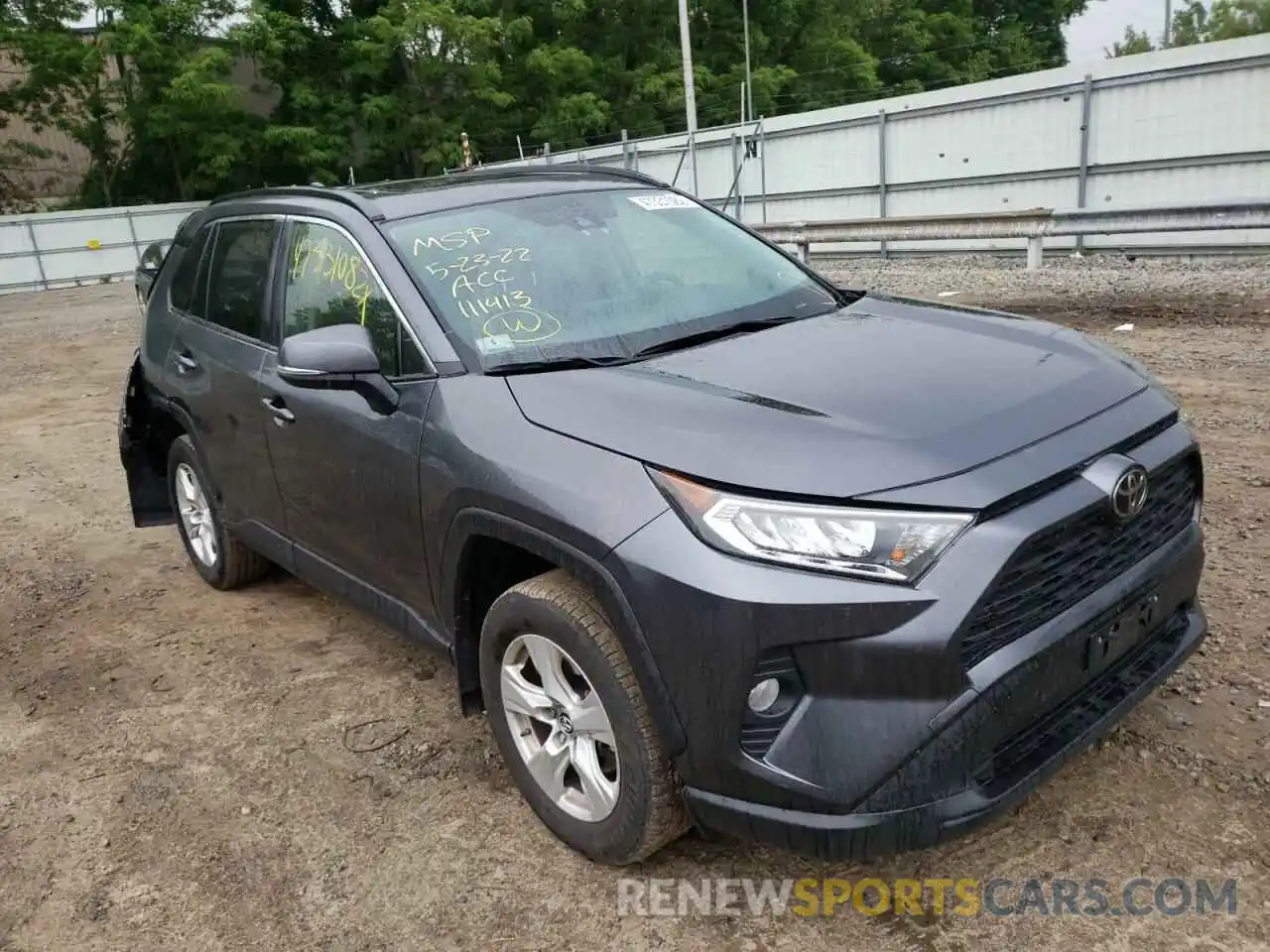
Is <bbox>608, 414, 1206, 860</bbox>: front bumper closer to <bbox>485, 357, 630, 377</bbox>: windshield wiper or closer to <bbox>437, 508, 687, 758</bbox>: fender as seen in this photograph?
<bbox>437, 508, 687, 758</bbox>: fender

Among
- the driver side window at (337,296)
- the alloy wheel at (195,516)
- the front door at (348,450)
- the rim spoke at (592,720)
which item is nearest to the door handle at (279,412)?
the front door at (348,450)

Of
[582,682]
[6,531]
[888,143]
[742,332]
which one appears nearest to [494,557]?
[582,682]

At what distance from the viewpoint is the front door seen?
297 cm

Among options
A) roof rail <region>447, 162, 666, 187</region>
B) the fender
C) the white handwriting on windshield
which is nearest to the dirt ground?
the fender

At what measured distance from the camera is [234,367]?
3.91 m

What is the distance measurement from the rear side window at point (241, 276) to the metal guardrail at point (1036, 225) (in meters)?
6.78

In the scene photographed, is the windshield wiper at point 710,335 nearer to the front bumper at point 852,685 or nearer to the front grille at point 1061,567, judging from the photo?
the front bumper at point 852,685

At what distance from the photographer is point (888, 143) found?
55.3 ft

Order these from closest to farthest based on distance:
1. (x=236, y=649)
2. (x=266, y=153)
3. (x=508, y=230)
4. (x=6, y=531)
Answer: (x=508, y=230)
(x=236, y=649)
(x=6, y=531)
(x=266, y=153)

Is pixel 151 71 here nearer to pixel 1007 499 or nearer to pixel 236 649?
pixel 236 649

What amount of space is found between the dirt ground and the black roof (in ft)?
5.59

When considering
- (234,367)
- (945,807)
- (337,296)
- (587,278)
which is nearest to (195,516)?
(234,367)

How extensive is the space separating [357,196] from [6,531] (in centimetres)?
392

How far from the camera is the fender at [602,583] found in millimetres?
2223
